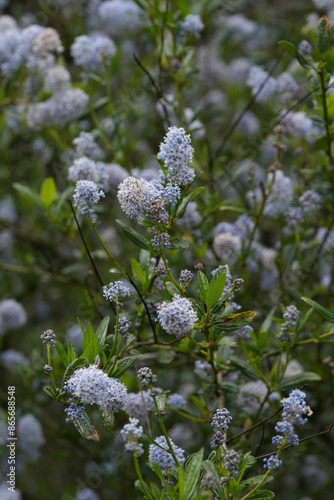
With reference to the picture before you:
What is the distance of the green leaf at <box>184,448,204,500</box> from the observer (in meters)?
1.18

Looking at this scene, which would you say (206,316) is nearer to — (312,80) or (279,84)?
(312,80)

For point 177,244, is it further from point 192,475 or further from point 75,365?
point 192,475

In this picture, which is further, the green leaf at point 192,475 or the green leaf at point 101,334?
the green leaf at point 101,334

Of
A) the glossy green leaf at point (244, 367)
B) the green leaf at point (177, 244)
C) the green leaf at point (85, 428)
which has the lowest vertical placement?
the green leaf at point (85, 428)

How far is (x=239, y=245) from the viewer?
201 cm

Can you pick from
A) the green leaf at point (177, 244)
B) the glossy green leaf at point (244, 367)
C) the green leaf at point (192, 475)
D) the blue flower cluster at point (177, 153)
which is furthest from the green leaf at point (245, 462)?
the blue flower cluster at point (177, 153)

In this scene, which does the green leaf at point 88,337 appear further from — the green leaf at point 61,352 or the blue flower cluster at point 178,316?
the blue flower cluster at point 178,316

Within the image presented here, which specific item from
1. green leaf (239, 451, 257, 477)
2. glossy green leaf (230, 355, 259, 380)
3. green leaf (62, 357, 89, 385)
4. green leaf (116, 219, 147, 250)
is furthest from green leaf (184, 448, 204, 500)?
green leaf (116, 219, 147, 250)

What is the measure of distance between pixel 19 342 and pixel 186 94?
1.93m

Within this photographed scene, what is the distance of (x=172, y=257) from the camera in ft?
7.26

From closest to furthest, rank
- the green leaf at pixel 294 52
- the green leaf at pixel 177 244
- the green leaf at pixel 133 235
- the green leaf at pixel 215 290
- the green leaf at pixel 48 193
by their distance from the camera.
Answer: the green leaf at pixel 215 290 → the green leaf at pixel 177 244 → the green leaf at pixel 133 235 → the green leaf at pixel 294 52 → the green leaf at pixel 48 193

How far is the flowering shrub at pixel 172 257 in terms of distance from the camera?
1.32 m

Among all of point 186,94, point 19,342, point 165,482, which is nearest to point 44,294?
point 19,342

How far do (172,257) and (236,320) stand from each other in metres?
0.89
